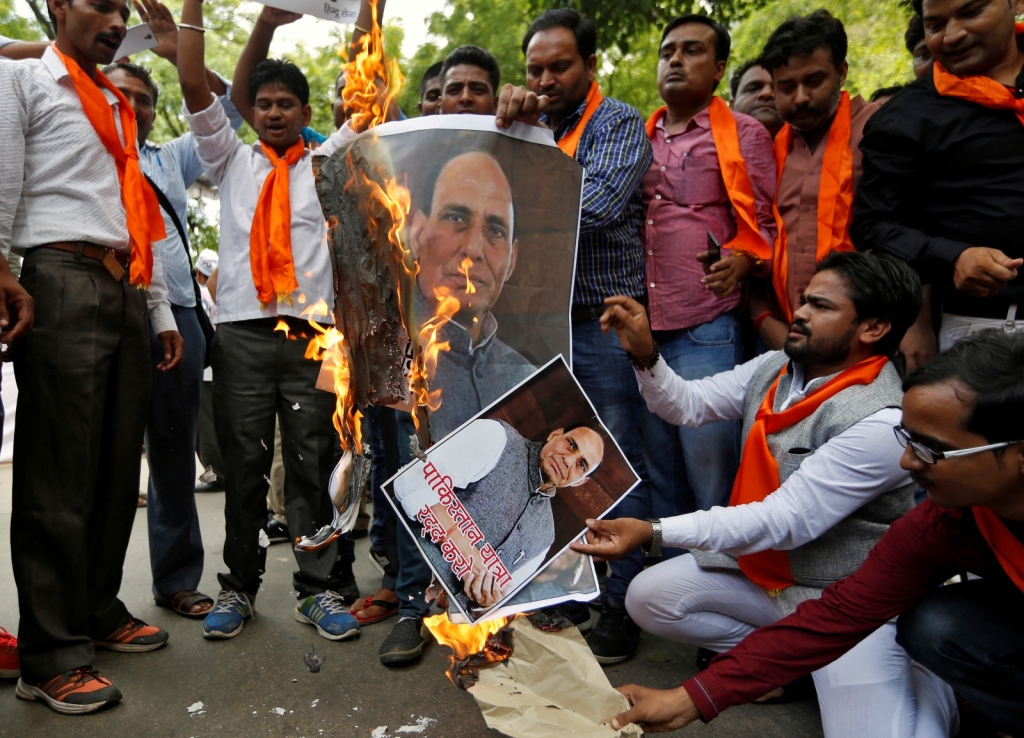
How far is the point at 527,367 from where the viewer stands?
8.20 feet

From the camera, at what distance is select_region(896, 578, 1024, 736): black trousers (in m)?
2.02

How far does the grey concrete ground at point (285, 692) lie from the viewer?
2.51 metres

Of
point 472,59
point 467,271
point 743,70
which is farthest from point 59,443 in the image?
point 743,70

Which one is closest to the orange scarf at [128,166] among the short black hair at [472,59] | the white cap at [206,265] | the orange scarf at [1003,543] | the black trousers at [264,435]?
the black trousers at [264,435]

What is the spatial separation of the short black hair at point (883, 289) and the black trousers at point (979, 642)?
2.61 ft

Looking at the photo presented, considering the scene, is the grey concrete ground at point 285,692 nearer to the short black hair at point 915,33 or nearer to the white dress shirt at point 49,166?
the white dress shirt at point 49,166

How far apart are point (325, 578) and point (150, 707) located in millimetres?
877

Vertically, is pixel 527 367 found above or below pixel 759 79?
below

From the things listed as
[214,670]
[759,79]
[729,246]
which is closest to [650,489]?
[729,246]

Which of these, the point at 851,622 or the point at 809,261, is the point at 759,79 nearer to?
the point at 809,261

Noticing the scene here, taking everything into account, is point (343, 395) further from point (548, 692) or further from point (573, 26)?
point (573, 26)

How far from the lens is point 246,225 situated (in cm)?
337

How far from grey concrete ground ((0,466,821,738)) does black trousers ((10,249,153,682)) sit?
8.7 inches

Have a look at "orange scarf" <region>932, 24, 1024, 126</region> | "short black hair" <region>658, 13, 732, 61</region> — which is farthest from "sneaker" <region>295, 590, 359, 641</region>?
"orange scarf" <region>932, 24, 1024, 126</region>
